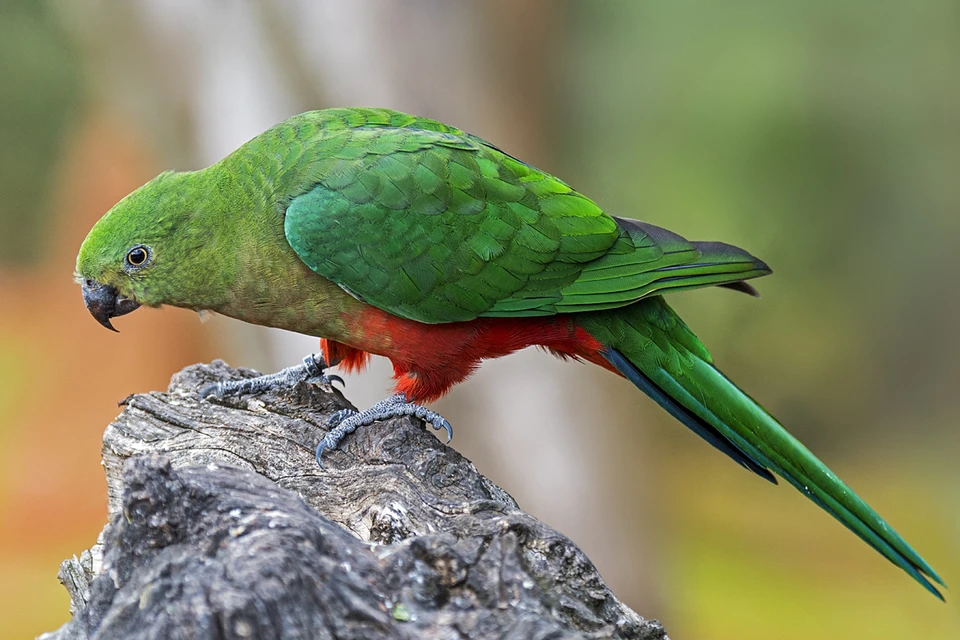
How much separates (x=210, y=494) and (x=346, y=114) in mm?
2446

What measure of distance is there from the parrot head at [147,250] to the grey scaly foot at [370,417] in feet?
2.98

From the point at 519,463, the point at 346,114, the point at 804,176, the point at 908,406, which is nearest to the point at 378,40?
the point at 346,114

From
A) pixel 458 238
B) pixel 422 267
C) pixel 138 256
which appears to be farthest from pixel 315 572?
pixel 138 256

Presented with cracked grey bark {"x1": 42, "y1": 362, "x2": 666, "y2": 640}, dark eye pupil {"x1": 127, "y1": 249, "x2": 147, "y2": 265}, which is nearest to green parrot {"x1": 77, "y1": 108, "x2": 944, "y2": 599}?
dark eye pupil {"x1": 127, "y1": 249, "x2": 147, "y2": 265}

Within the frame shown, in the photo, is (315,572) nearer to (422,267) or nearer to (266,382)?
(422,267)

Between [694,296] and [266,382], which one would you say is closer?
[266,382]

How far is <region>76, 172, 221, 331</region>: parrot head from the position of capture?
3709 millimetres

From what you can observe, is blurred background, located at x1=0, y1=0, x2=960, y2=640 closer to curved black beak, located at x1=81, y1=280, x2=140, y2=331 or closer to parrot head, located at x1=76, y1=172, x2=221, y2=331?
curved black beak, located at x1=81, y1=280, x2=140, y2=331

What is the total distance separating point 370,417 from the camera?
3.60m

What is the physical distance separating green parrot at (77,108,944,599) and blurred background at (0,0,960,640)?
7.10 ft

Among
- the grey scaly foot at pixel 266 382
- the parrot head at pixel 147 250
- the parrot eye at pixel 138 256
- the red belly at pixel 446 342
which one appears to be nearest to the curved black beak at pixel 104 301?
the parrot head at pixel 147 250

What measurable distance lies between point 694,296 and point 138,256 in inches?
247

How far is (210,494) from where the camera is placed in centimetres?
209

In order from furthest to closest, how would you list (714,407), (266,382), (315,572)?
(266,382)
(714,407)
(315,572)
